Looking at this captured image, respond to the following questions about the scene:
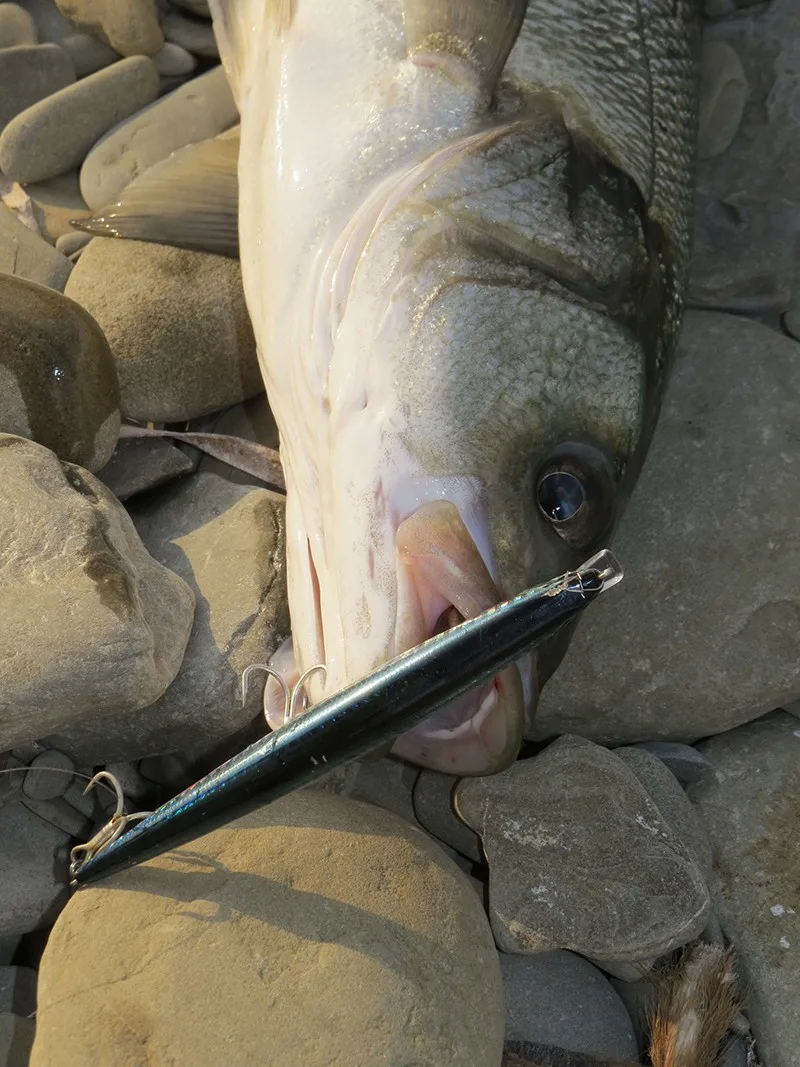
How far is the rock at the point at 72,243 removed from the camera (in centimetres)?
300

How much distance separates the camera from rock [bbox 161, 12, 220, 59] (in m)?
3.27

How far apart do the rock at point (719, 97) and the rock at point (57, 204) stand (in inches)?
85.3

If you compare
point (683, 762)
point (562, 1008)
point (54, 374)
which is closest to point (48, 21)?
point (54, 374)

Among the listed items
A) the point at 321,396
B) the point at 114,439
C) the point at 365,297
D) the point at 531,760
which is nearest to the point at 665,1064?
the point at 531,760

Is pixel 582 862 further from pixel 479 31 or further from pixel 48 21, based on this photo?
pixel 48 21

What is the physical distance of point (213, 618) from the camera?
236 centimetres

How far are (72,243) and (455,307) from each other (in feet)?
5.64

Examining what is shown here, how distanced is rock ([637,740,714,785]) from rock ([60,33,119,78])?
9.91 feet

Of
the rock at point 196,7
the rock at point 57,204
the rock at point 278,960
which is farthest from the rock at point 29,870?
the rock at point 196,7

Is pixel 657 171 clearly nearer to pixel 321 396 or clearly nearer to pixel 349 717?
pixel 321 396

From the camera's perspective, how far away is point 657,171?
2.23m

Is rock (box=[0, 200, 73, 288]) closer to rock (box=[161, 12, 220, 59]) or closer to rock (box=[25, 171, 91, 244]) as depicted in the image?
rock (box=[25, 171, 91, 244])

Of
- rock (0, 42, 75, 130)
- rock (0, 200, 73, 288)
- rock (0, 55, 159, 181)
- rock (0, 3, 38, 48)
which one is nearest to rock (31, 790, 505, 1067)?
rock (0, 200, 73, 288)

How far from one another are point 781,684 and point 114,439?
204 centimetres
